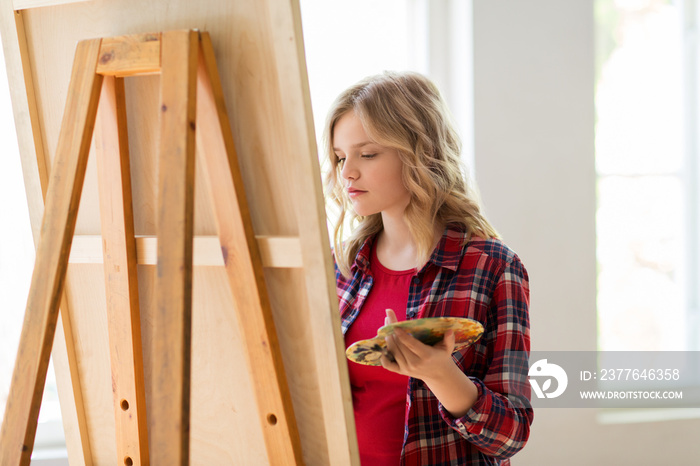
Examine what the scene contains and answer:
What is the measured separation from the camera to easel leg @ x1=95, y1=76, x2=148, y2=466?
1206mm

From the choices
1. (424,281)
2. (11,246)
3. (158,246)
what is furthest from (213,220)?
(11,246)

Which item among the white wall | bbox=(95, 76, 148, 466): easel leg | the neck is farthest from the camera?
the white wall

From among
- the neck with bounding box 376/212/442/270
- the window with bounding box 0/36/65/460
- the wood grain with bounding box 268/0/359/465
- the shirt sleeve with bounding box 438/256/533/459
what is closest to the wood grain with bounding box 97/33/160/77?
the wood grain with bounding box 268/0/359/465

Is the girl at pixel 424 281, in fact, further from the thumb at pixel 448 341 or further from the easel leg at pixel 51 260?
the easel leg at pixel 51 260

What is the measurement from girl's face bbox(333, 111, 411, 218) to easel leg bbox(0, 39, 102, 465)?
54 centimetres

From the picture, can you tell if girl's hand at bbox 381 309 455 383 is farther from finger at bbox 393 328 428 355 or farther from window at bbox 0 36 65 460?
window at bbox 0 36 65 460

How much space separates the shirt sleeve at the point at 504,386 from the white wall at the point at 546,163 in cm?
117

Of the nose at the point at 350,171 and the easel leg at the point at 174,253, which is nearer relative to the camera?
the easel leg at the point at 174,253

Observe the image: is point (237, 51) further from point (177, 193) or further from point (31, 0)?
point (31, 0)

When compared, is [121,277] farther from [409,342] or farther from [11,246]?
[11,246]

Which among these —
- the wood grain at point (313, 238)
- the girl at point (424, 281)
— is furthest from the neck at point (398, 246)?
the wood grain at point (313, 238)

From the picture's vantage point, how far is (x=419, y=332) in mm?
→ 1102

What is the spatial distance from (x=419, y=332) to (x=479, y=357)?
13.7 inches

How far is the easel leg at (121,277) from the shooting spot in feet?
3.96
